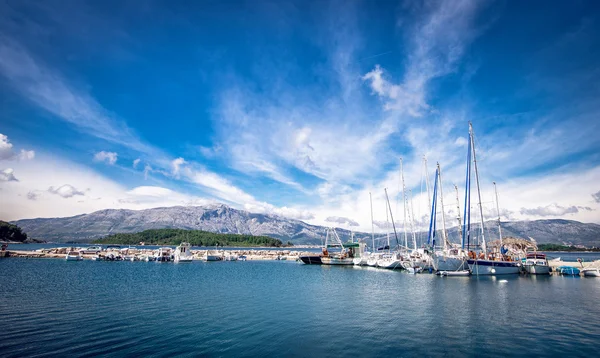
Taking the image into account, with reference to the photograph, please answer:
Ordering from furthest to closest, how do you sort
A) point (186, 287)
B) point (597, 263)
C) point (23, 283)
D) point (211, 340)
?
point (597, 263), point (186, 287), point (23, 283), point (211, 340)

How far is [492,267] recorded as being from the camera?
59.6 meters

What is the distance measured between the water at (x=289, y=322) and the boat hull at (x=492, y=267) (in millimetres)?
19052

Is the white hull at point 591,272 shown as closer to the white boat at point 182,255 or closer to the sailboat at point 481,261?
the sailboat at point 481,261

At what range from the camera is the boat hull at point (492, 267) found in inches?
2299

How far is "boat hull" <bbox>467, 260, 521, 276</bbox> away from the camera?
2299 inches

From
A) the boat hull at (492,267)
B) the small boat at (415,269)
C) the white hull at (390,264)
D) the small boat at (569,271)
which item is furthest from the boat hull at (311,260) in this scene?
the small boat at (569,271)

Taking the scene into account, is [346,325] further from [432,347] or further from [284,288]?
[284,288]

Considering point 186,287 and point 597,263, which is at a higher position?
point 597,263

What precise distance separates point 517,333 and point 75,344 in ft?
98.6

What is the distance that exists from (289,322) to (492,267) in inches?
2126

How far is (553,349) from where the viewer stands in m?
18.6

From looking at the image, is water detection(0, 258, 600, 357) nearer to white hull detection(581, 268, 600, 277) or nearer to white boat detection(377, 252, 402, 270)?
white hull detection(581, 268, 600, 277)

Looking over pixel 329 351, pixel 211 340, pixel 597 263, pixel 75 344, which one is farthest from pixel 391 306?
pixel 597 263

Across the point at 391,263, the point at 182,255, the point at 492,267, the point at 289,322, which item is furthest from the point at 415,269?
the point at 182,255
